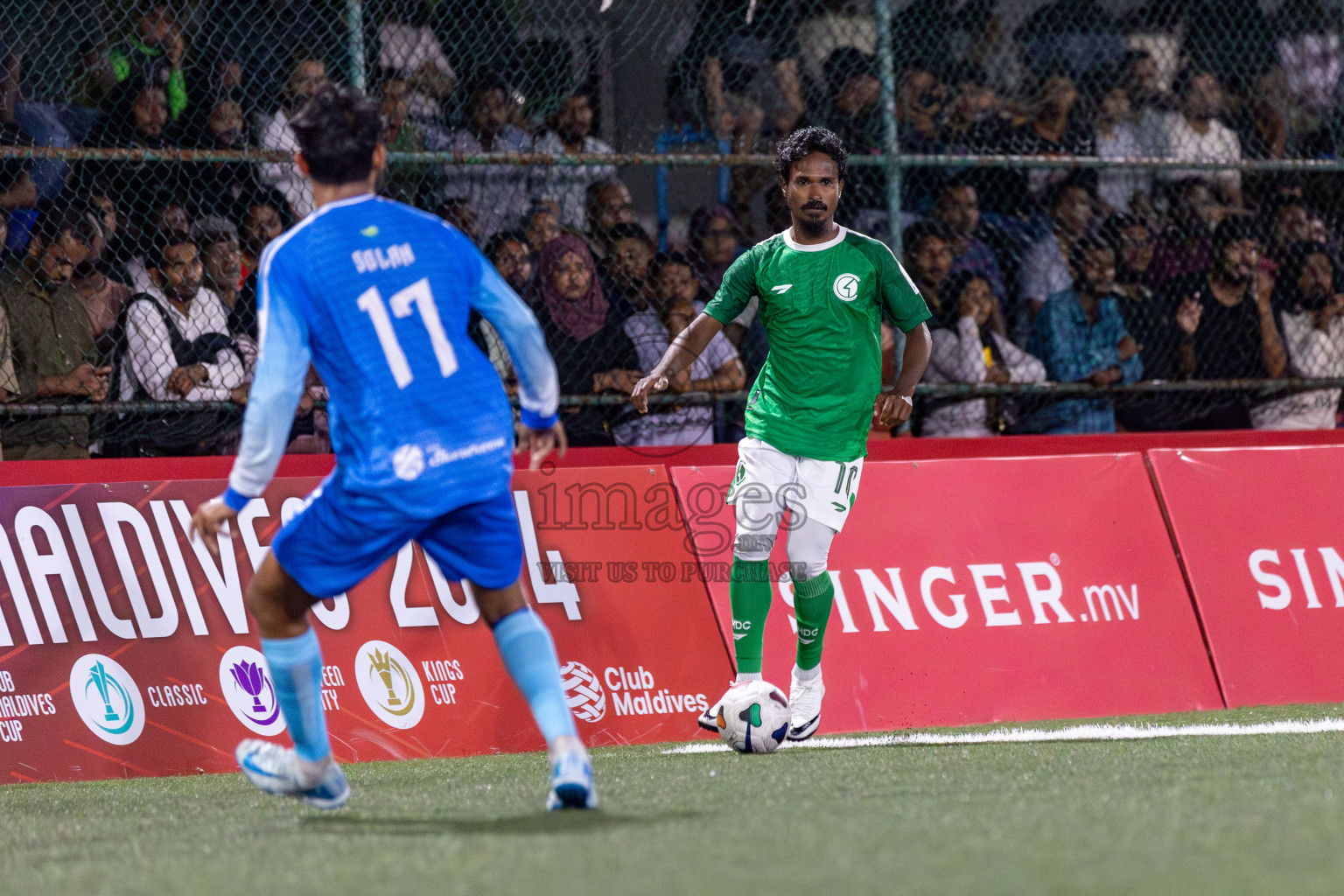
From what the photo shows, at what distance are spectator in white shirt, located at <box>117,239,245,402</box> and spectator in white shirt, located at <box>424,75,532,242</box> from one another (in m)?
1.28

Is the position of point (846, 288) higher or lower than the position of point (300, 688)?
higher

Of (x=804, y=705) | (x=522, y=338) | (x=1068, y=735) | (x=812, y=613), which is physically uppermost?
(x=522, y=338)

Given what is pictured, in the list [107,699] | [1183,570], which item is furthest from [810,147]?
[107,699]

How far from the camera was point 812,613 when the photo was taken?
570 centimetres

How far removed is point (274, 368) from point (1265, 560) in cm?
510

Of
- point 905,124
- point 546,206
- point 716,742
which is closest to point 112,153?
point 546,206

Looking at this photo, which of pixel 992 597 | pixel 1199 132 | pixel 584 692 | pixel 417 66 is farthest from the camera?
pixel 1199 132

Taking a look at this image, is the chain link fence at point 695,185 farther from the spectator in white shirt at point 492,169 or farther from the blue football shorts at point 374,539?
the blue football shorts at point 374,539

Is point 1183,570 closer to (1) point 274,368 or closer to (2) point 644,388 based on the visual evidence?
(2) point 644,388

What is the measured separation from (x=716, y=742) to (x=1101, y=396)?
11.4 ft

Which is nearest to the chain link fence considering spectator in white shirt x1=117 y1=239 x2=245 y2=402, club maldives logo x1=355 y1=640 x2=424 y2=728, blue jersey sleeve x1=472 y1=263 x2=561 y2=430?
spectator in white shirt x1=117 y1=239 x2=245 y2=402

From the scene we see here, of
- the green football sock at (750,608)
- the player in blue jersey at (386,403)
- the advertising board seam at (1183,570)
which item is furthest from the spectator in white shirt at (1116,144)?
the player in blue jersey at (386,403)

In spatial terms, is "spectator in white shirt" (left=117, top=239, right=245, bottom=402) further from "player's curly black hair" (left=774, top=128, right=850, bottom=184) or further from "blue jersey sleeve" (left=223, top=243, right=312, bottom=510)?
"blue jersey sleeve" (left=223, top=243, right=312, bottom=510)

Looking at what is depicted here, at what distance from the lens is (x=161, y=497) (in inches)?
237
